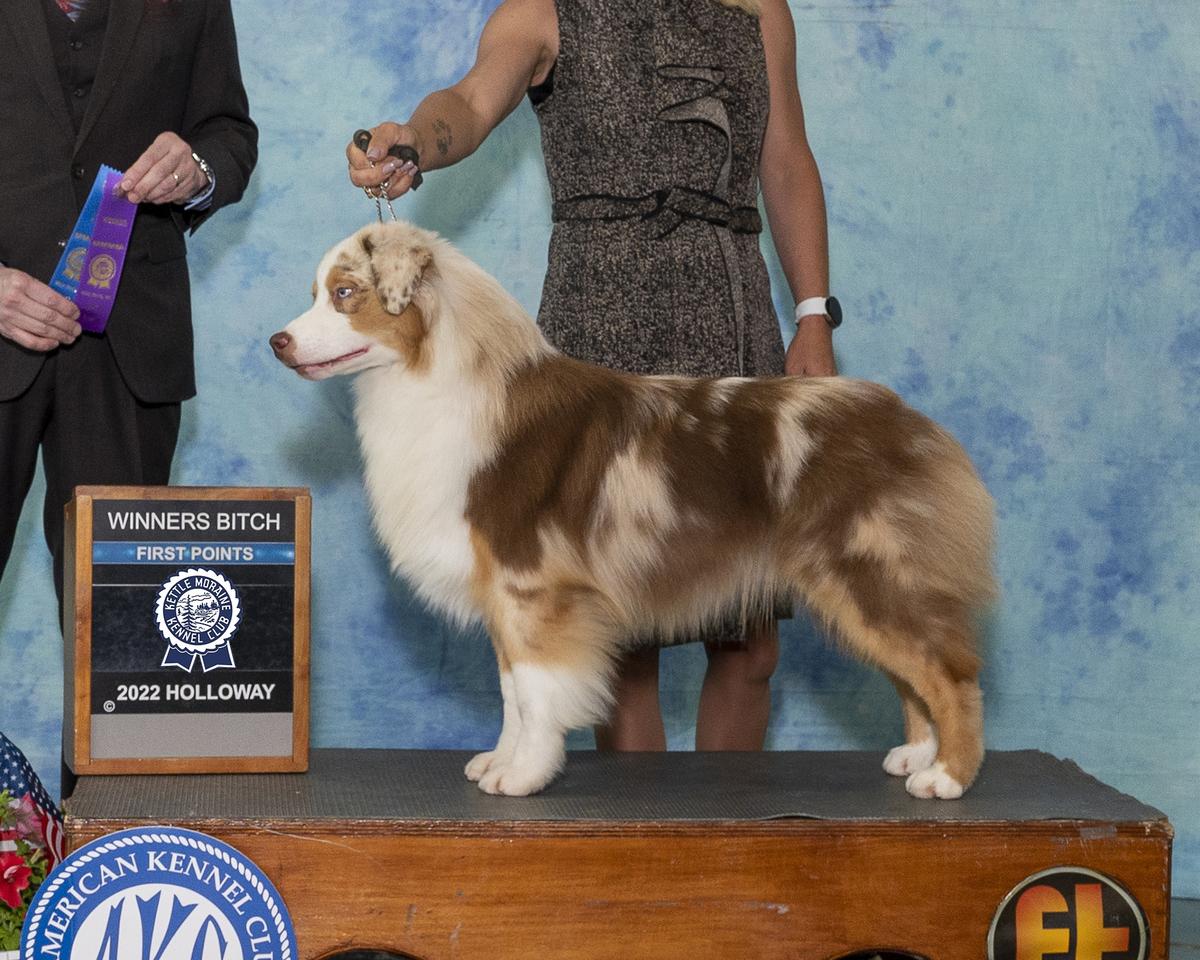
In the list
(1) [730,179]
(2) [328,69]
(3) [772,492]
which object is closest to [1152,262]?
(1) [730,179]

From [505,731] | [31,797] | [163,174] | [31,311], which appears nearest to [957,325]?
[505,731]

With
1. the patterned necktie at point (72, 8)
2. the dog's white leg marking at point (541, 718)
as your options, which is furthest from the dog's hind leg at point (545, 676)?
the patterned necktie at point (72, 8)

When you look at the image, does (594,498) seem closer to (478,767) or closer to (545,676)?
(545,676)

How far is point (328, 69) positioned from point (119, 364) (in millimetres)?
1630

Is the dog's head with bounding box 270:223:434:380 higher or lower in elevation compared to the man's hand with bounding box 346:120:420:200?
lower

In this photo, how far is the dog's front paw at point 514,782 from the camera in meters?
2.58

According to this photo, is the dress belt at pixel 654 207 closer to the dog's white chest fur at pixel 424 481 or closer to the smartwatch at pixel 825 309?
the smartwatch at pixel 825 309

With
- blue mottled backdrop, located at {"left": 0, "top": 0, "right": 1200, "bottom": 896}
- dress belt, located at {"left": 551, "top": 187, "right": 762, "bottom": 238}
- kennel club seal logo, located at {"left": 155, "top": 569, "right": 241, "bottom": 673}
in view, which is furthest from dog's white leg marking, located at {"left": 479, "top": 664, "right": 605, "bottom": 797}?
blue mottled backdrop, located at {"left": 0, "top": 0, "right": 1200, "bottom": 896}

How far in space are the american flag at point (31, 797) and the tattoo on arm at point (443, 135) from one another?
4.73ft

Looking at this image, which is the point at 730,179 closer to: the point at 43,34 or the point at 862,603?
the point at 862,603

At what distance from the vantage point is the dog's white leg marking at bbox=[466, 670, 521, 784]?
104 inches

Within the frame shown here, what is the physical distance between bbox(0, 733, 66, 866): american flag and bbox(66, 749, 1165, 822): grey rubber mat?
0.19 metres

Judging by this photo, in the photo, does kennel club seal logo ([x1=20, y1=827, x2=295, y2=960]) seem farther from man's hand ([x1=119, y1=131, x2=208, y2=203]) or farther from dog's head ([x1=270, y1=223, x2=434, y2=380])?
man's hand ([x1=119, y1=131, x2=208, y2=203])

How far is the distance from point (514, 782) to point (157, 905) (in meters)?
0.67
